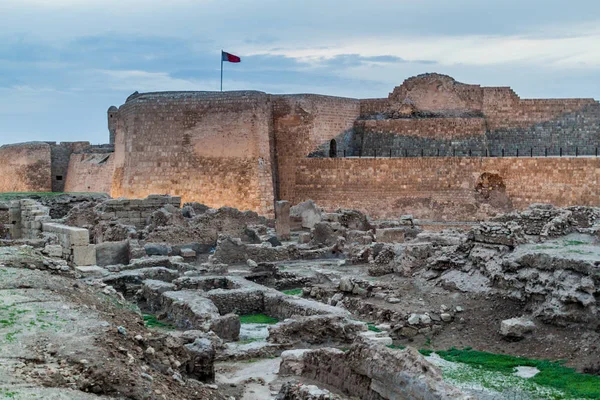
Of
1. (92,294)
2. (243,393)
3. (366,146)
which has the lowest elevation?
(243,393)

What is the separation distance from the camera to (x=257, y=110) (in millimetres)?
28719

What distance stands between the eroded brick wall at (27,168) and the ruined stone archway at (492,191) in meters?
19.7

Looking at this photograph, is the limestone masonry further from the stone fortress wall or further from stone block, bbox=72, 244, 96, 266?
stone block, bbox=72, 244, 96, 266

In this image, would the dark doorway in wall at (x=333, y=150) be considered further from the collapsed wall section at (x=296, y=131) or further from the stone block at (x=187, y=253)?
the stone block at (x=187, y=253)

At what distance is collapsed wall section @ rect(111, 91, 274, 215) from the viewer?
28.5 metres

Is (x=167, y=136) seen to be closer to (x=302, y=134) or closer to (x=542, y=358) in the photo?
(x=302, y=134)

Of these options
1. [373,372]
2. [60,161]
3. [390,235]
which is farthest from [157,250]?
[60,161]

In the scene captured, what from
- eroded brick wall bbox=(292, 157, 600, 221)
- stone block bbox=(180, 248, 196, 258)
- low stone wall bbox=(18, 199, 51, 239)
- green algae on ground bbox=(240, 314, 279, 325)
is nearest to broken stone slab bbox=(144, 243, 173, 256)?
stone block bbox=(180, 248, 196, 258)

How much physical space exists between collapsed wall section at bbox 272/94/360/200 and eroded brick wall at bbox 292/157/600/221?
18.0 inches

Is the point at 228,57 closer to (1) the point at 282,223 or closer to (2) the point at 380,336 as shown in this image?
(1) the point at 282,223

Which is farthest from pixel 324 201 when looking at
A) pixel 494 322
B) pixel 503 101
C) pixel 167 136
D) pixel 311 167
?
pixel 494 322

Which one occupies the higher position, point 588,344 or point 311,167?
point 311,167

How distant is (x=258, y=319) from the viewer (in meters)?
12.6

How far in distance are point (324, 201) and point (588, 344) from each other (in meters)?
19.5
